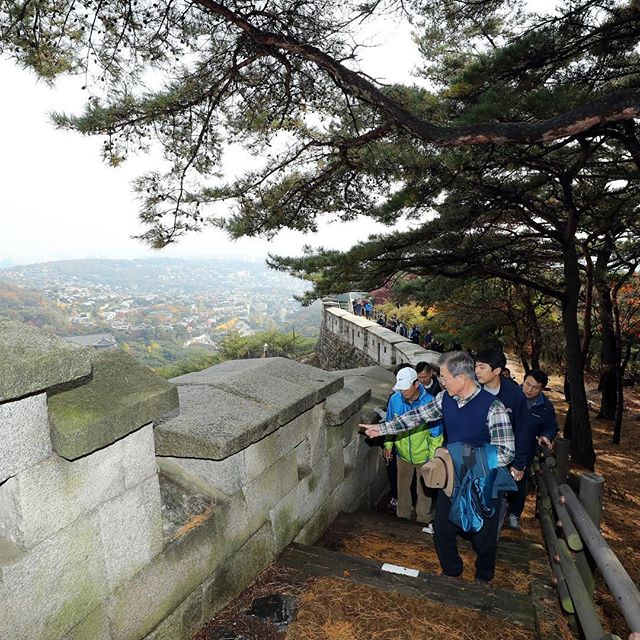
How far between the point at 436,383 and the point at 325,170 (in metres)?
3.58

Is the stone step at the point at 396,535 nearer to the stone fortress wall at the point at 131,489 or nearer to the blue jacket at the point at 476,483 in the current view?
the stone fortress wall at the point at 131,489

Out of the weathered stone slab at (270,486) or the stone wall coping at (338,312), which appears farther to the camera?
the stone wall coping at (338,312)

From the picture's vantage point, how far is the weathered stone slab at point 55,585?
4.37ft

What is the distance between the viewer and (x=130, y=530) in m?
1.71

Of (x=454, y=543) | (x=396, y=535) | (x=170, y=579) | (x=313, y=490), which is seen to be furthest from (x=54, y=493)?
(x=396, y=535)

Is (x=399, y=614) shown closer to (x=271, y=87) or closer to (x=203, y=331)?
(x=271, y=87)

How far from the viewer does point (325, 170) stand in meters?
6.74

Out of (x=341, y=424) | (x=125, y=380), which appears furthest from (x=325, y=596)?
(x=125, y=380)

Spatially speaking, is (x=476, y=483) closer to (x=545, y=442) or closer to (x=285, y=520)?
(x=285, y=520)

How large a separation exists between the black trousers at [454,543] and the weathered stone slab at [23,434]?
7.34 ft

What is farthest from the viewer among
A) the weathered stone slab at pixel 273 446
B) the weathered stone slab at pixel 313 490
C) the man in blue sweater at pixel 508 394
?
the man in blue sweater at pixel 508 394

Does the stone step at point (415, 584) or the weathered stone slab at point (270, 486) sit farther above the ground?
the weathered stone slab at point (270, 486)

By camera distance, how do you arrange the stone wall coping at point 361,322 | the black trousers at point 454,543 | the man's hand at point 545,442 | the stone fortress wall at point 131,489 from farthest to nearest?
the stone wall coping at point 361,322 < the man's hand at point 545,442 < the black trousers at point 454,543 < the stone fortress wall at point 131,489

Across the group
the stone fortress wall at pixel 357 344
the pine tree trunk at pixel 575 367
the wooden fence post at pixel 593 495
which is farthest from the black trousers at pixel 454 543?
the pine tree trunk at pixel 575 367
